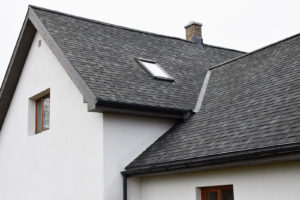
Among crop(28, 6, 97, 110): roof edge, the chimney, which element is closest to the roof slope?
crop(28, 6, 97, 110): roof edge

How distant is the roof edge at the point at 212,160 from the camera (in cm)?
739

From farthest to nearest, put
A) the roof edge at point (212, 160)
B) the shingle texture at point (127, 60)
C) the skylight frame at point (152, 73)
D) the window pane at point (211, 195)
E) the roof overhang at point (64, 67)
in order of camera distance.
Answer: the skylight frame at point (152, 73) → the shingle texture at point (127, 60) → the roof overhang at point (64, 67) → the window pane at point (211, 195) → the roof edge at point (212, 160)

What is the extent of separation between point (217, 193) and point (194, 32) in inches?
406

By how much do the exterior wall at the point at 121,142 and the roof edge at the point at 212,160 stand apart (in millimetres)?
302

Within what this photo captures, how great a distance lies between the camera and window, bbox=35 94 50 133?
13.4 m

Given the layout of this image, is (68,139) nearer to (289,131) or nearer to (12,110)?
(12,110)

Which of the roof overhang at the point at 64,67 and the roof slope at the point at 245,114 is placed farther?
the roof overhang at the point at 64,67

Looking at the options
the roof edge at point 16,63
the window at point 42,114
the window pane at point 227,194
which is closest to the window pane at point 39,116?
the window at point 42,114

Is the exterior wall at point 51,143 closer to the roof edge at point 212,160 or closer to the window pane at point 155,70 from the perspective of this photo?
the roof edge at point 212,160

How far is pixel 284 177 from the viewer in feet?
25.2

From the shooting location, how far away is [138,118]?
11211mm

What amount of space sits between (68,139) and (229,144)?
469 centimetres

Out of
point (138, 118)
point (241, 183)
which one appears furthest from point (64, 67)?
point (241, 183)

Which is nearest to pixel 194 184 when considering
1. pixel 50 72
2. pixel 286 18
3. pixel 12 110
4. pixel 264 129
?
pixel 264 129
